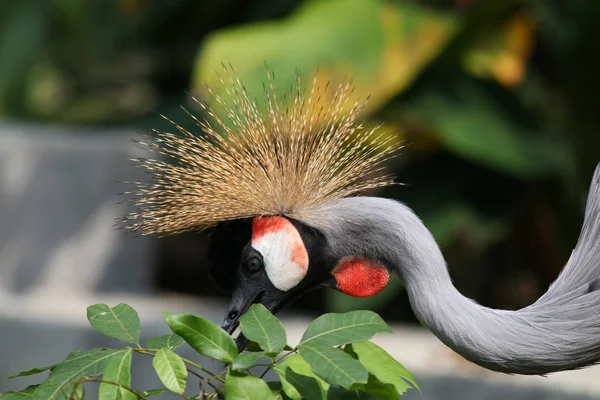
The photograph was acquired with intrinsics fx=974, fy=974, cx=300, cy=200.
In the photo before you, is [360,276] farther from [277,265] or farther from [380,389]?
[380,389]

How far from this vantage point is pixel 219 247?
5.23 ft

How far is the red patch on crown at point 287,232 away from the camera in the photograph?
154 cm

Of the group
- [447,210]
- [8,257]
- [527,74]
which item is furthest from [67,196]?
[527,74]

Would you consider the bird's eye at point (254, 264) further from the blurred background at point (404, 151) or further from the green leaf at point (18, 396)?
the blurred background at point (404, 151)

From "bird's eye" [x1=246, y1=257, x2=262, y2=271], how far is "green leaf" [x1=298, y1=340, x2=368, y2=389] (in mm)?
367

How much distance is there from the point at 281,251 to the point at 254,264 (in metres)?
Answer: 0.06

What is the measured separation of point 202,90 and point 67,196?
3.87ft

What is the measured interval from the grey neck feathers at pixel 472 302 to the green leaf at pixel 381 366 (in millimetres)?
176

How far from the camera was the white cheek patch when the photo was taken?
1.54m

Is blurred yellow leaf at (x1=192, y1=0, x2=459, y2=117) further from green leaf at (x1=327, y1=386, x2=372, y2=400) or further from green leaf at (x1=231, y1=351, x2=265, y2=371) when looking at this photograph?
green leaf at (x1=231, y1=351, x2=265, y2=371)

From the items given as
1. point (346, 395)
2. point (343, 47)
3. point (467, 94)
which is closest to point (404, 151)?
point (467, 94)

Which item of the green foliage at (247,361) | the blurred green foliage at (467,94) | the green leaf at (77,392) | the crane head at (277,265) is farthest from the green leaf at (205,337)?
the blurred green foliage at (467,94)

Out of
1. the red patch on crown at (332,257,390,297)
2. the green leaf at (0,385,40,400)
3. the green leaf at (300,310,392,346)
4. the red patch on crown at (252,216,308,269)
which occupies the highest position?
the red patch on crown at (252,216,308,269)

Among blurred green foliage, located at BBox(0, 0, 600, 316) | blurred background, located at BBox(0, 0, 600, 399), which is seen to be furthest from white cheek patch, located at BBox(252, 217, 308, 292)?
blurred green foliage, located at BBox(0, 0, 600, 316)
